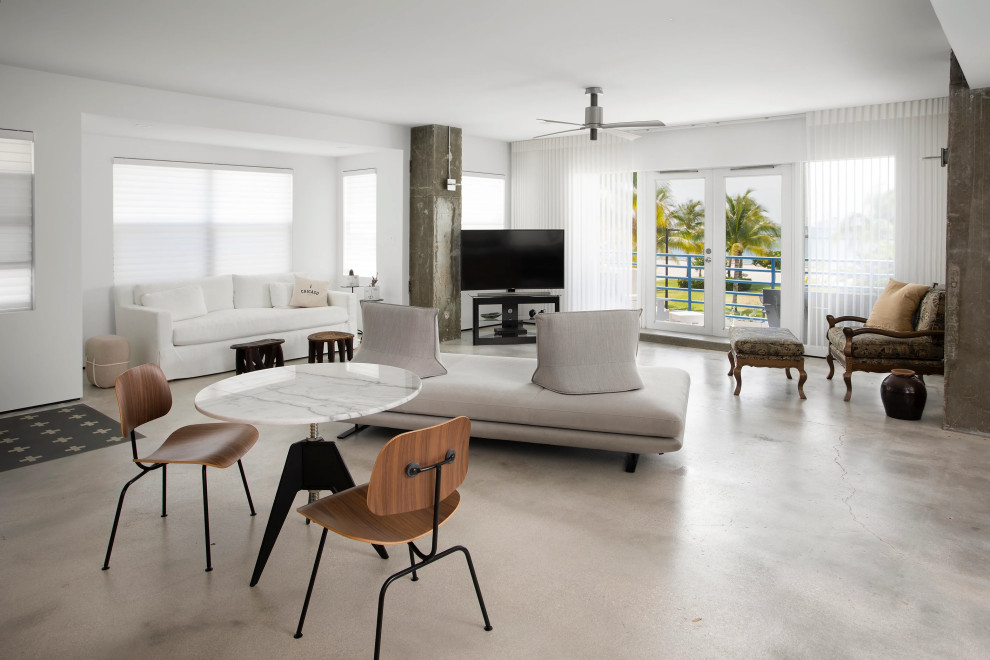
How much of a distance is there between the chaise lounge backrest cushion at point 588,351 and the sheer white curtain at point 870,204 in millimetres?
4138

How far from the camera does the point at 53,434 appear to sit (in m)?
4.66

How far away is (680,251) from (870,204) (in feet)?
7.22

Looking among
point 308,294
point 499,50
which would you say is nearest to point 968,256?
point 499,50

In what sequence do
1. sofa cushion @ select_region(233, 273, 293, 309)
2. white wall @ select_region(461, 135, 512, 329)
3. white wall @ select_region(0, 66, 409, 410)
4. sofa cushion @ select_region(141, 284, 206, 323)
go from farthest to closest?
white wall @ select_region(461, 135, 512, 329) < sofa cushion @ select_region(233, 273, 293, 309) < sofa cushion @ select_region(141, 284, 206, 323) < white wall @ select_region(0, 66, 409, 410)

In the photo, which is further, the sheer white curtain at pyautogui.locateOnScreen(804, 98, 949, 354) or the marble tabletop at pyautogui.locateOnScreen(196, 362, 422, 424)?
the sheer white curtain at pyautogui.locateOnScreen(804, 98, 949, 354)

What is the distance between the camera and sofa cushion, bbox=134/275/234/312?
7.04m

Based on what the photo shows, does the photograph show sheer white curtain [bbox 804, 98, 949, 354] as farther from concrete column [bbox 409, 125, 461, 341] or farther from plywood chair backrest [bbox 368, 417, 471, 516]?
plywood chair backrest [bbox 368, 417, 471, 516]

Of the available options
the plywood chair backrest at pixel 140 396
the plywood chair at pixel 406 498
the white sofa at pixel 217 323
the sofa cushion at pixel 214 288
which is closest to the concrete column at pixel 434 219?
the white sofa at pixel 217 323


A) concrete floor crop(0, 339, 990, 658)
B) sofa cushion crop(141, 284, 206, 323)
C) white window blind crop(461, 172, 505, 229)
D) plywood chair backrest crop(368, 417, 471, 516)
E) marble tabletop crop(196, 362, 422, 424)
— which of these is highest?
white window blind crop(461, 172, 505, 229)

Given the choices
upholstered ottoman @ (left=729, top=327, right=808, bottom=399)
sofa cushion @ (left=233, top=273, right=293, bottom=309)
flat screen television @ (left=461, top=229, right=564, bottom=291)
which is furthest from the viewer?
flat screen television @ (left=461, top=229, right=564, bottom=291)

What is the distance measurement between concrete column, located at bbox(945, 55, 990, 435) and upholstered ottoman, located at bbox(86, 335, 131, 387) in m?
6.49

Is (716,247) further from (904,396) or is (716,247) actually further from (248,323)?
(248,323)

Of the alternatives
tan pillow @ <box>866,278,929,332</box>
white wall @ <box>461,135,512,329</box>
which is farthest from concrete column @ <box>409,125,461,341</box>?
Result: tan pillow @ <box>866,278,929,332</box>

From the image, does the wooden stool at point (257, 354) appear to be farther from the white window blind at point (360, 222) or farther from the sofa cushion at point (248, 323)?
the white window blind at point (360, 222)
